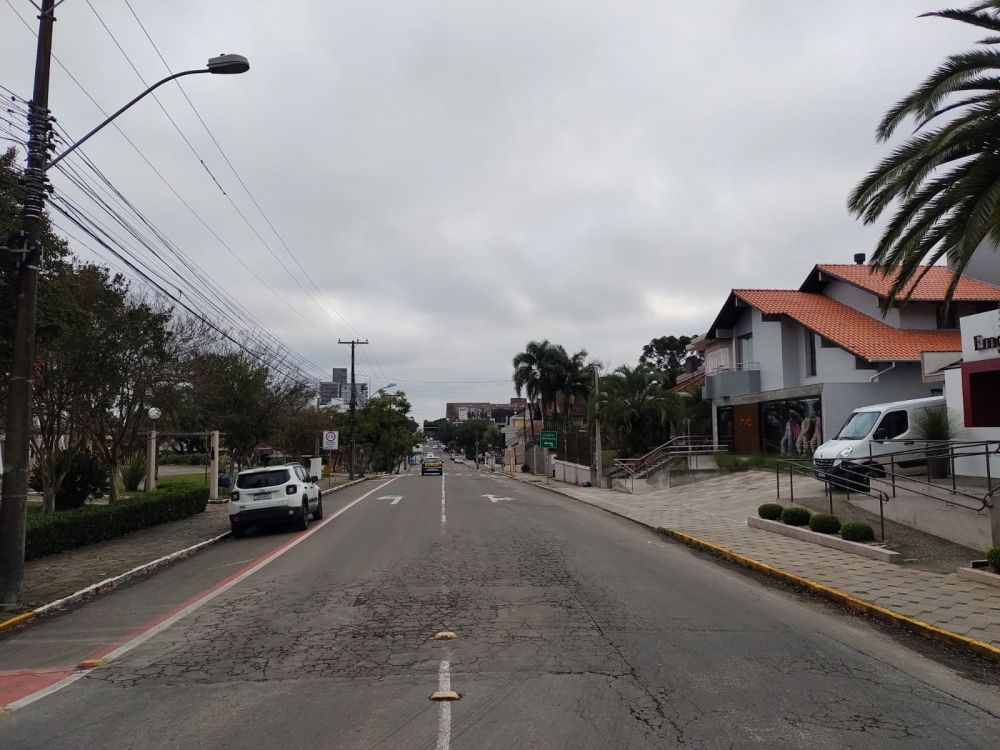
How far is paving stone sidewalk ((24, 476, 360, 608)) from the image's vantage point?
10.8m

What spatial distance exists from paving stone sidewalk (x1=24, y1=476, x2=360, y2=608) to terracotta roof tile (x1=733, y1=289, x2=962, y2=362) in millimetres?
21443

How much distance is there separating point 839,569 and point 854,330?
18.9 m

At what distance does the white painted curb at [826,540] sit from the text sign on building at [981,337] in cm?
606

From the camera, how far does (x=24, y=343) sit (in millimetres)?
9867

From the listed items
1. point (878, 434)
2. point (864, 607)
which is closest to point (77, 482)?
point (864, 607)

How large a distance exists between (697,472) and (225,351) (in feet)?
67.9

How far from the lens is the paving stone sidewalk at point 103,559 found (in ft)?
35.6

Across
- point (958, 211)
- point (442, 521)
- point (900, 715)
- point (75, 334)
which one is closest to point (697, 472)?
point (442, 521)

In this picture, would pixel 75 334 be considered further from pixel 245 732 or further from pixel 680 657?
pixel 680 657

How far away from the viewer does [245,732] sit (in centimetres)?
509

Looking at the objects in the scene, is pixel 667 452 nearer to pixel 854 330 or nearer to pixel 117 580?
pixel 854 330

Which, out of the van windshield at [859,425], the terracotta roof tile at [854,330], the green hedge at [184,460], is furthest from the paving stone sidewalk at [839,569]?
the green hedge at [184,460]

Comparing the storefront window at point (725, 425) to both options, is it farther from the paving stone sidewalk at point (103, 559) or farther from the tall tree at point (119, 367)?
the tall tree at point (119, 367)

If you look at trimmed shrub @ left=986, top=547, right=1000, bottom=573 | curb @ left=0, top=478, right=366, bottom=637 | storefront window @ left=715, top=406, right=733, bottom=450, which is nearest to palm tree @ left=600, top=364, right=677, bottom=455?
storefront window @ left=715, top=406, right=733, bottom=450
